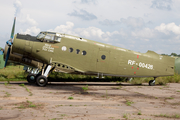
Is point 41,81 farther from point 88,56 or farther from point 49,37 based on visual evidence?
point 88,56

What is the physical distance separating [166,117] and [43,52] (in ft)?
36.5

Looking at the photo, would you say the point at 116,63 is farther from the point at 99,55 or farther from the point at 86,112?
the point at 86,112

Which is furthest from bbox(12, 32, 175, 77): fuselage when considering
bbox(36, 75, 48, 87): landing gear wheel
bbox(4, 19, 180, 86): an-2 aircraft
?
bbox(36, 75, 48, 87): landing gear wheel

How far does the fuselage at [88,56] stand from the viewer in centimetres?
→ 1486

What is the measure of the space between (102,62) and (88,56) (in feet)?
4.71

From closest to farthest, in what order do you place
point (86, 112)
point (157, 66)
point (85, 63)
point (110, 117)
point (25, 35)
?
point (110, 117) < point (86, 112) < point (25, 35) < point (85, 63) < point (157, 66)

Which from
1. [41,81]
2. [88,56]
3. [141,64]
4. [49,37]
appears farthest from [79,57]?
[141,64]

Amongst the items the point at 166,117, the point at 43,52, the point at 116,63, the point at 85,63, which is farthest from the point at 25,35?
the point at 166,117

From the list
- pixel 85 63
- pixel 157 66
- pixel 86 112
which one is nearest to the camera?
pixel 86 112

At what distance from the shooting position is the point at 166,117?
651 cm

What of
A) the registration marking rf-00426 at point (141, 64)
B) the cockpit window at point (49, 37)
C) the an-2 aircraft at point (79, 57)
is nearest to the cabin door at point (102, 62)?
the an-2 aircraft at point (79, 57)

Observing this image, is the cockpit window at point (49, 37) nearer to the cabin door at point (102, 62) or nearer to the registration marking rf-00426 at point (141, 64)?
the cabin door at point (102, 62)

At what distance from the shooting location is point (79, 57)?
1576 cm

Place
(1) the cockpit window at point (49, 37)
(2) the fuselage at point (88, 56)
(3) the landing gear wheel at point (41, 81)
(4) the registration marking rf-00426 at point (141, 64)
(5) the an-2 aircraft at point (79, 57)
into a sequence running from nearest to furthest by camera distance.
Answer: (3) the landing gear wheel at point (41, 81), (5) the an-2 aircraft at point (79, 57), (2) the fuselage at point (88, 56), (1) the cockpit window at point (49, 37), (4) the registration marking rf-00426 at point (141, 64)
